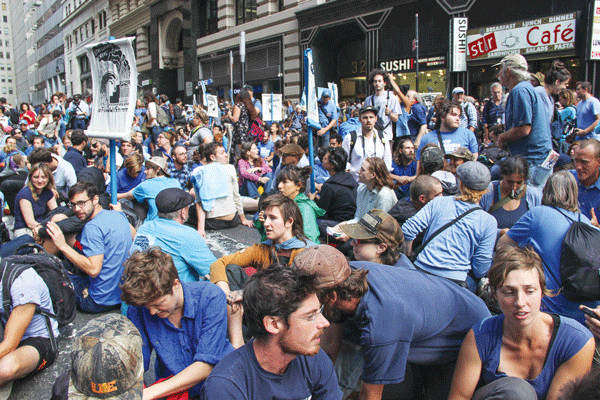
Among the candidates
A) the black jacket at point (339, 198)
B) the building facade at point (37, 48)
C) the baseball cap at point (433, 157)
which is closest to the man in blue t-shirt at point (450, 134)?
the baseball cap at point (433, 157)

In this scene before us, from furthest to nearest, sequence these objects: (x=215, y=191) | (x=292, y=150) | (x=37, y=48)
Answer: (x=37, y=48) < (x=215, y=191) < (x=292, y=150)

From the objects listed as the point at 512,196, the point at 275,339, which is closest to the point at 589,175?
the point at 512,196

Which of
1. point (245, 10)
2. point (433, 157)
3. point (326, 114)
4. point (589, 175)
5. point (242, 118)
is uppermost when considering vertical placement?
point (245, 10)

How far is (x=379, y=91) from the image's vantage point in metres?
7.67

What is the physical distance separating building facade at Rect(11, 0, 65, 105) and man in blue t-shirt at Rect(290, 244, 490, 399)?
184ft

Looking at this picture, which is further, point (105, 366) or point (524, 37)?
point (524, 37)

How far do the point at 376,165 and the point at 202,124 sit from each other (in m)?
6.68

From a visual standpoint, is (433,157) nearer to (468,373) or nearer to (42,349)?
(468,373)

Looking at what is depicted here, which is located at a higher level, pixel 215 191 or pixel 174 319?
pixel 215 191

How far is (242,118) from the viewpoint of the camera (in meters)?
9.85

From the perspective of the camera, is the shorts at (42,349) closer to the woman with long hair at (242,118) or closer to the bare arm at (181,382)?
the bare arm at (181,382)

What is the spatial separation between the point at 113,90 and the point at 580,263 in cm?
426

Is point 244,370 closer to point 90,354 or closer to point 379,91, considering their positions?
point 90,354

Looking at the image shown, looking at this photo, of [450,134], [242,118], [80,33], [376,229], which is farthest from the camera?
[80,33]
